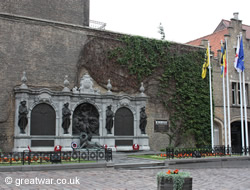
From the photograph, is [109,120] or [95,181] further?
[109,120]

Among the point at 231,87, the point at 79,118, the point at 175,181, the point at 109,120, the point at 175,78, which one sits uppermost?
the point at 175,78

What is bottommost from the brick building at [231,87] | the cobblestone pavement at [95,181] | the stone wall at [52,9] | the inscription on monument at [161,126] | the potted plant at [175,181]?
the cobblestone pavement at [95,181]

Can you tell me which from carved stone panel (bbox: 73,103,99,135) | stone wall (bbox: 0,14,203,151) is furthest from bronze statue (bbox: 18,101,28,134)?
carved stone panel (bbox: 73,103,99,135)

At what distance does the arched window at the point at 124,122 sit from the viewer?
23.5 m

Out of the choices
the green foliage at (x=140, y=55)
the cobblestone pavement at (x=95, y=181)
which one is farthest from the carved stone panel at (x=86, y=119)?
the cobblestone pavement at (x=95, y=181)

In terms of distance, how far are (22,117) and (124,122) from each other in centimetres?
737

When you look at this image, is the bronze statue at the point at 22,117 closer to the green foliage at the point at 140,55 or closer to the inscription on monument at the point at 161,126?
the green foliage at the point at 140,55

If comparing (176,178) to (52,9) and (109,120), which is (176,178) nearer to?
(109,120)

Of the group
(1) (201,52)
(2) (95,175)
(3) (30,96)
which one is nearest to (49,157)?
(2) (95,175)

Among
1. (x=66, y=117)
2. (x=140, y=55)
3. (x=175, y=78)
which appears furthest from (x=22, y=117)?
(x=175, y=78)

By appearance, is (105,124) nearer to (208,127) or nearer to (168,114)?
(168,114)

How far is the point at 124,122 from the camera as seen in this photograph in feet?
78.1

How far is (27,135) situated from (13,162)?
5656 millimetres

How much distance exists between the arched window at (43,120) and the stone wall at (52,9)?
819 centimetres
